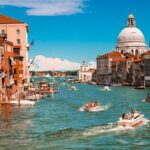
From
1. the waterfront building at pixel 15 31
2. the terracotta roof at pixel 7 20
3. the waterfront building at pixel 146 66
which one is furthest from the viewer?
the waterfront building at pixel 146 66

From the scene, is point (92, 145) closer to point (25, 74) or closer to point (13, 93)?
point (13, 93)

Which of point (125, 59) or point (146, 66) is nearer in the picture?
point (146, 66)

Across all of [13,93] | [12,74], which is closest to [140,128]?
[13,93]

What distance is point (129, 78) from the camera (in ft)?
484

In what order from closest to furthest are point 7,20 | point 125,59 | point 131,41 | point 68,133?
point 68,133 < point 7,20 < point 125,59 < point 131,41

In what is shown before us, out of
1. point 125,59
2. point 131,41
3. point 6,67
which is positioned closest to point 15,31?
point 6,67

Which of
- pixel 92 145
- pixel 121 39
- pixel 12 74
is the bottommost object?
pixel 92 145

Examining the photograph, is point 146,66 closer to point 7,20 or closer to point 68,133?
point 7,20

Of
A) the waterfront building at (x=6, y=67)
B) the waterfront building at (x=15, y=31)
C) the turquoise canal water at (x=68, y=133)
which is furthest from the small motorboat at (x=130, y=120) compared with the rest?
the waterfront building at (x=15, y=31)

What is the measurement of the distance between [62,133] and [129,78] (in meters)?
115

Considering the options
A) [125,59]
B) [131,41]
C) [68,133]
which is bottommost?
[68,133]

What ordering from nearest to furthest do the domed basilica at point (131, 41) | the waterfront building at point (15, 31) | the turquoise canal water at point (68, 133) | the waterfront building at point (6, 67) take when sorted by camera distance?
the turquoise canal water at point (68, 133) < the waterfront building at point (6, 67) < the waterfront building at point (15, 31) < the domed basilica at point (131, 41)

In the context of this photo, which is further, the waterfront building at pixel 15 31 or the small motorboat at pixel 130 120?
the waterfront building at pixel 15 31

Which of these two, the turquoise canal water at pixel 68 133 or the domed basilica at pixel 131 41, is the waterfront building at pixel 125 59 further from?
the turquoise canal water at pixel 68 133
